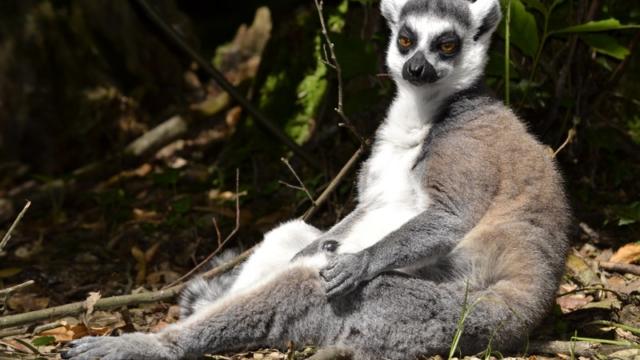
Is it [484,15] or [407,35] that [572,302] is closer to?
[484,15]

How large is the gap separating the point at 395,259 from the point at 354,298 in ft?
1.02

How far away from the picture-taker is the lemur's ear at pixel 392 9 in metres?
5.26

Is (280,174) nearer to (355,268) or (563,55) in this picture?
(563,55)

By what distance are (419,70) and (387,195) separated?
0.76 metres

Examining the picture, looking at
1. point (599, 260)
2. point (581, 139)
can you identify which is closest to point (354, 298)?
point (599, 260)

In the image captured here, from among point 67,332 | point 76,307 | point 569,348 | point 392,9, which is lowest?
point 569,348

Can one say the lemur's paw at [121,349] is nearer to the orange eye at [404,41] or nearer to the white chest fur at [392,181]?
the white chest fur at [392,181]

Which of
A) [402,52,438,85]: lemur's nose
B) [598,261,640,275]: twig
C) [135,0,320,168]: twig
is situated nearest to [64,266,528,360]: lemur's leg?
[402,52,438,85]: lemur's nose

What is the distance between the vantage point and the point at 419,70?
4805mm

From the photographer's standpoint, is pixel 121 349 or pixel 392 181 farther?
pixel 392 181

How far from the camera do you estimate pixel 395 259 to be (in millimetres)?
4414

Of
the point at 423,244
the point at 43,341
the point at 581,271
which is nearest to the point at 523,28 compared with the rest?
the point at 581,271

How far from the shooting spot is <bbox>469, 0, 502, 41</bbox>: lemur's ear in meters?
5.07

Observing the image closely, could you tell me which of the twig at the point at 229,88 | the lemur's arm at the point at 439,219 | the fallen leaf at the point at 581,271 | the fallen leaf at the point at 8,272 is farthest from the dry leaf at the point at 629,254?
the fallen leaf at the point at 8,272
